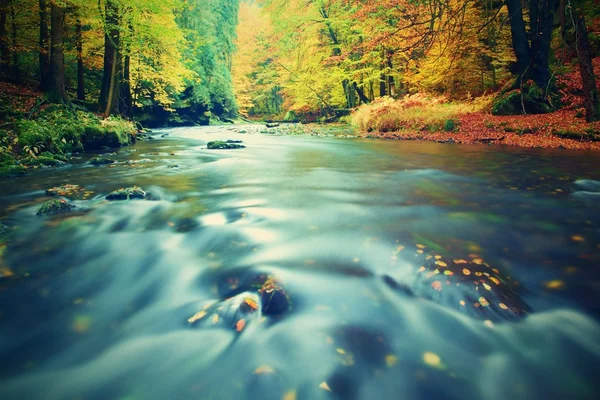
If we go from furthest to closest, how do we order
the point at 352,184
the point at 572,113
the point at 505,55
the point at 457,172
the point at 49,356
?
the point at 505,55
the point at 572,113
the point at 457,172
the point at 352,184
the point at 49,356

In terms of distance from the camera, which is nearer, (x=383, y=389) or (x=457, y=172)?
(x=383, y=389)

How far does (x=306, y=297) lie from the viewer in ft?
7.69

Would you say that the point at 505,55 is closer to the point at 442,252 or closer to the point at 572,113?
the point at 572,113

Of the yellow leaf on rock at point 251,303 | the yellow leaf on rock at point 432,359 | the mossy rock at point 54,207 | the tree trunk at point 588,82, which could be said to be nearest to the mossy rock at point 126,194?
the mossy rock at point 54,207

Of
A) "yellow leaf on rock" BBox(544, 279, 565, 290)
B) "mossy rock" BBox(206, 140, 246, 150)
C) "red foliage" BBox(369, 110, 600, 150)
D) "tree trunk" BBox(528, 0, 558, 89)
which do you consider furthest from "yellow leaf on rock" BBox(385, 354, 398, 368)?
"tree trunk" BBox(528, 0, 558, 89)

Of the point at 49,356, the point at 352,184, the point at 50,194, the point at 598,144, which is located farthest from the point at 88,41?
the point at 598,144

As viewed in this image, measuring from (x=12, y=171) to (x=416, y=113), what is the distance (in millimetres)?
13589

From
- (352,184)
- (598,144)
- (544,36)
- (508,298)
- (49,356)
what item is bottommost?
(49,356)

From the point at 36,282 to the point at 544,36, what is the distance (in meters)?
15.0

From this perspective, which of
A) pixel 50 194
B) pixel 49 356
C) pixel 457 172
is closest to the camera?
pixel 49 356

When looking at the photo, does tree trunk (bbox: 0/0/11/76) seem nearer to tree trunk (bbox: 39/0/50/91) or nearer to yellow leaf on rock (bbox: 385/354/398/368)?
tree trunk (bbox: 39/0/50/91)

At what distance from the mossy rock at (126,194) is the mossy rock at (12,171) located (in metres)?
2.98

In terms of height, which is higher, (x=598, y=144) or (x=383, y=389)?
(x=598, y=144)

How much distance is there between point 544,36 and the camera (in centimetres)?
1125
